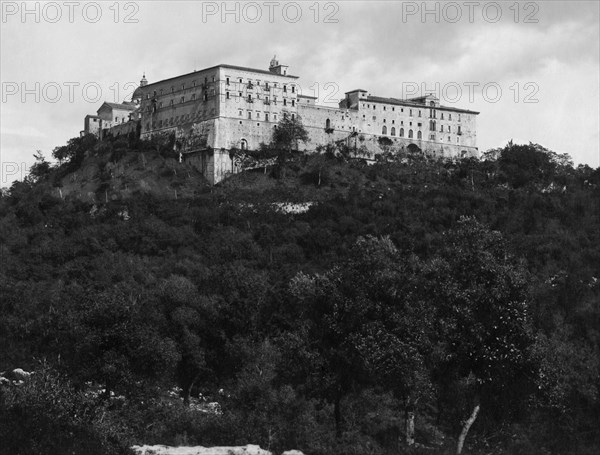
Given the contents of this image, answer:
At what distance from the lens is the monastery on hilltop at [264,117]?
103375 mm

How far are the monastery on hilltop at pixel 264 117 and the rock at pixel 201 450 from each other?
70.7 meters

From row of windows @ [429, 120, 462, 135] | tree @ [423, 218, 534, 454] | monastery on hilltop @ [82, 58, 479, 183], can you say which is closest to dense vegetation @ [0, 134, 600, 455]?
tree @ [423, 218, 534, 454]

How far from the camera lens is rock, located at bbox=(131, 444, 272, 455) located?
102 ft

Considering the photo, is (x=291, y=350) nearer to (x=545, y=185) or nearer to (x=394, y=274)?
(x=394, y=274)

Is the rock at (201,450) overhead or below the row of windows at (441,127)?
below

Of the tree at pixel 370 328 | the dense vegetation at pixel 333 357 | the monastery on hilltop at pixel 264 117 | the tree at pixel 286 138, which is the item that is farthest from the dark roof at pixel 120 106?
the tree at pixel 370 328

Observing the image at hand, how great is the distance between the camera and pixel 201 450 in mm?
31594

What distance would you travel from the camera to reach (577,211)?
3846 inches

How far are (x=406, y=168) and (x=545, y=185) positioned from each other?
48.3ft

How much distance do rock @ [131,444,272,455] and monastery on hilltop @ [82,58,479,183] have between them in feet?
232

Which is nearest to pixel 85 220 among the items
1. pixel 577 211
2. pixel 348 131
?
pixel 348 131

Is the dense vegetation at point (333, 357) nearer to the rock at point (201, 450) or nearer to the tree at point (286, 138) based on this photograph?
A: the rock at point (201, 450)

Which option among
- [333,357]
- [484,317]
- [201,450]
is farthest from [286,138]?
[201,450]

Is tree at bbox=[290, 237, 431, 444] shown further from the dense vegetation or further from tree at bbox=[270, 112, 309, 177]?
tree at bbox=[270, 112, 309, 177]
